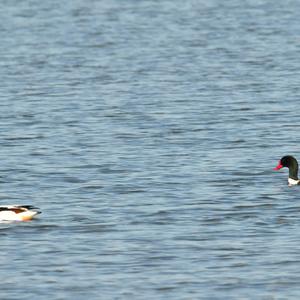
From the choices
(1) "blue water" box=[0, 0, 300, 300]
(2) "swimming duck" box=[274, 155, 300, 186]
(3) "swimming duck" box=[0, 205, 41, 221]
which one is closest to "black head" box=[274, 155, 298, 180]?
(2) "swimming duck" box=[274, 155, 300, 186]

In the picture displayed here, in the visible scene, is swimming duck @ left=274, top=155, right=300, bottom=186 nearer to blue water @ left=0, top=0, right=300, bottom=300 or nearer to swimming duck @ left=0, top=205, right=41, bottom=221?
blue water @ left=0, top=0, right=300, bottom=300

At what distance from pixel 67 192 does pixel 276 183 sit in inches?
181

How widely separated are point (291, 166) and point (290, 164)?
0.08 meters

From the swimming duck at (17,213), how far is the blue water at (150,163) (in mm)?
178

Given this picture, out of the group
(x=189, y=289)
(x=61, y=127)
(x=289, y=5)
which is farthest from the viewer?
(x=289, y=5)

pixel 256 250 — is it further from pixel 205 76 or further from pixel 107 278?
pixel 205 76

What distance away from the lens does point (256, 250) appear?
70.6 ft

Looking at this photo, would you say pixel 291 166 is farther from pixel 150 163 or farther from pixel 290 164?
pixel 150 163

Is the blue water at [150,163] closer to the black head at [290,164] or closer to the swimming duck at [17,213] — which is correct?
the swimming duck at [17,213]

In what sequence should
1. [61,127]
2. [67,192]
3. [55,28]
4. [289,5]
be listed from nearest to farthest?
[67,192], [61,127], [55,28], [289,5]

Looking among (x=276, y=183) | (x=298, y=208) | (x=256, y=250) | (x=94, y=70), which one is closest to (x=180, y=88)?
(x=94, y=70)

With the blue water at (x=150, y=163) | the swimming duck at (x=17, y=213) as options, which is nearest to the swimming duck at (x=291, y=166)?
the blue water at (x=150, y=163)

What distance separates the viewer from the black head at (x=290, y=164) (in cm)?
2798

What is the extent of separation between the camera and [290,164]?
28.2 m
